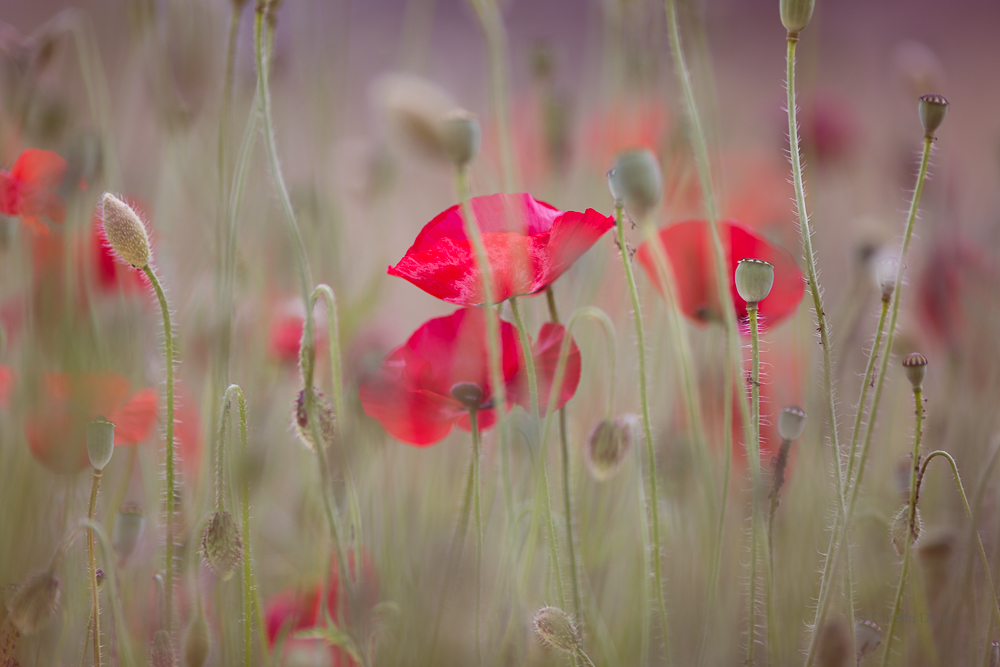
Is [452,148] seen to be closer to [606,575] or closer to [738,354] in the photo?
[738,354]

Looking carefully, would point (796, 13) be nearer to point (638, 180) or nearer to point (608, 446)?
point (638, 180)

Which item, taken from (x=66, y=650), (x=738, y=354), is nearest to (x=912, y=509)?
(x=738, y=354)

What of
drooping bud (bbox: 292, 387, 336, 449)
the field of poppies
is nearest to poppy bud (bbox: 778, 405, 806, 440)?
the field of poppies

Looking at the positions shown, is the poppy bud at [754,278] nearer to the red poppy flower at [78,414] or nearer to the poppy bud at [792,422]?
the poppy bud at [792,422]

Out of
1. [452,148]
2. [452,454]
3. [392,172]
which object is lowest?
[452,454]

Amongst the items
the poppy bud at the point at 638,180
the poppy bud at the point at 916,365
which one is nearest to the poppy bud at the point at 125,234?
the poppy bud at the point at 638,180

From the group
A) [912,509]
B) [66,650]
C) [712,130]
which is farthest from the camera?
[712,130]

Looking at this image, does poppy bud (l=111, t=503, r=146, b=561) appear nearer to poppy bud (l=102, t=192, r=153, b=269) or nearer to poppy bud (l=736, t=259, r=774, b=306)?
poppy bud (l=102, t=192, r=153, b=269)
